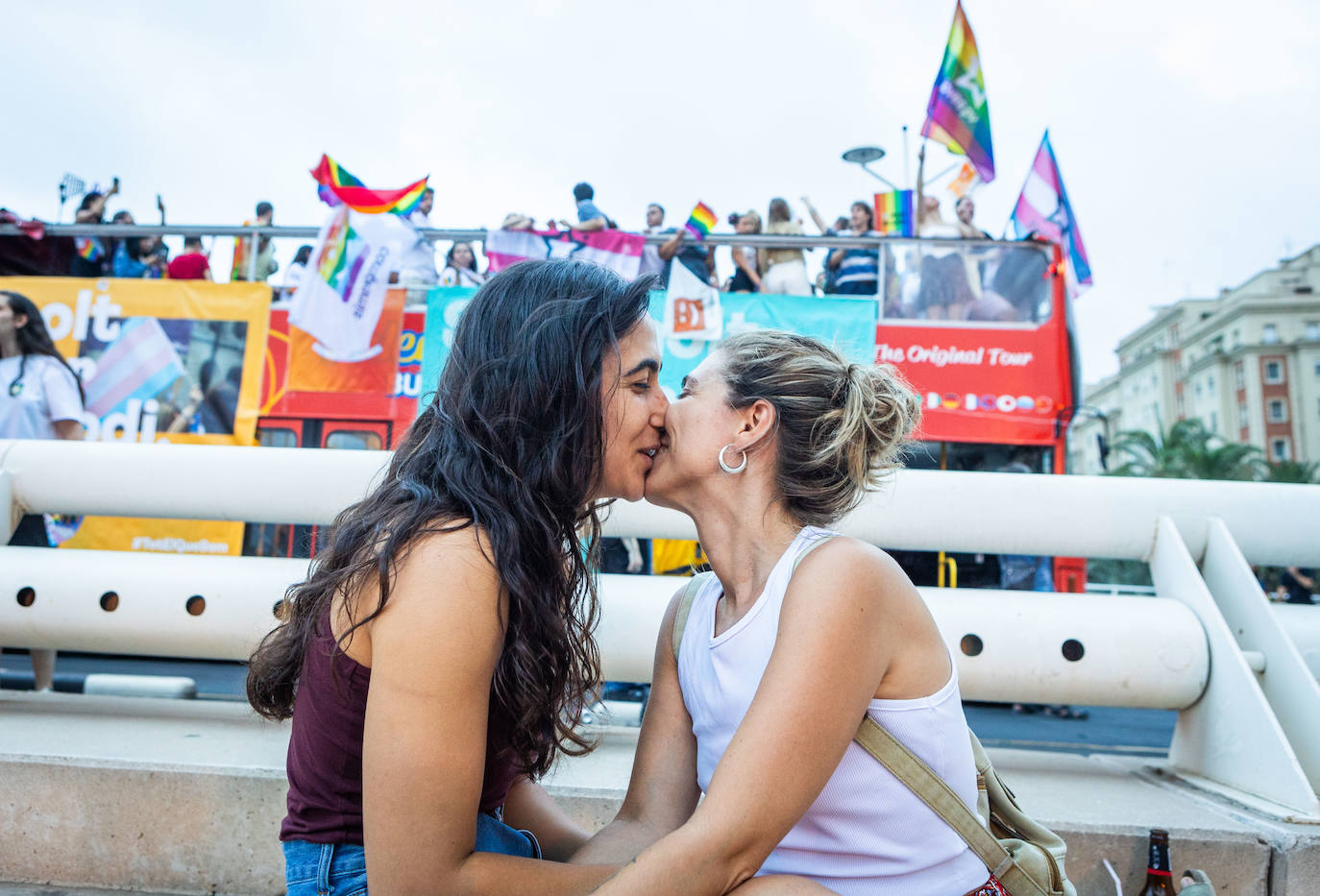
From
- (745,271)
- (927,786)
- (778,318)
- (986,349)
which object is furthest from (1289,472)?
(927,786)

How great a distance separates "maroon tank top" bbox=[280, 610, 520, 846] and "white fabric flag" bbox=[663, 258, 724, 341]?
538 centimetres

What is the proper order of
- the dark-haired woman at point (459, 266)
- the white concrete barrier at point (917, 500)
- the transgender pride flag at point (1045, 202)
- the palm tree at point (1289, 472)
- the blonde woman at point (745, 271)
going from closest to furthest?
the white concrete barrier at point (917, 500) → the blonde woman at point (745, 271) → the dark-haired woman at point (459, 266) → the transgender pride flag at point (1045, 202) → the palm tree at point (1289, 472)

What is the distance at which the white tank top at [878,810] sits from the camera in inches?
62.0

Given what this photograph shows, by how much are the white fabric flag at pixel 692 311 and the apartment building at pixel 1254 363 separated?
198ft

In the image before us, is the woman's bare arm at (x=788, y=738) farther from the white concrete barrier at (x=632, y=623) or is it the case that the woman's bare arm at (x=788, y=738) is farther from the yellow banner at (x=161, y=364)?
the yellow banner at (x=161, y=364)

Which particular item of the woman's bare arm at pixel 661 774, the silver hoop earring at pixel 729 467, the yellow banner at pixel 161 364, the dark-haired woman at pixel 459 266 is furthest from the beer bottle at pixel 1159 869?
the yellow banner at pixel 161 364

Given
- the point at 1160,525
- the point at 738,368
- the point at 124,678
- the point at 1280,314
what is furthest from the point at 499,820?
the point at 1280,314

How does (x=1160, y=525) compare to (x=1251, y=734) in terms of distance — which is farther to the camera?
(x=1160, y=525)

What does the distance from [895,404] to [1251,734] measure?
2174 mm

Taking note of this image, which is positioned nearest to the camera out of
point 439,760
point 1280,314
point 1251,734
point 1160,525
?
point 439,760

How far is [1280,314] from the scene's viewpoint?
2468 inches

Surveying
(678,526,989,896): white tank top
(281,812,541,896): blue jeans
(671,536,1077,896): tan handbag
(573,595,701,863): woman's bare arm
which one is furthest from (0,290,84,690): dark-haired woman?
(671,536,1077,896): tan handbag

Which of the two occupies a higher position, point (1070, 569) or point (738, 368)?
point (738, 368)

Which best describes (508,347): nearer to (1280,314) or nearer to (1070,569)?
(1070,569)
